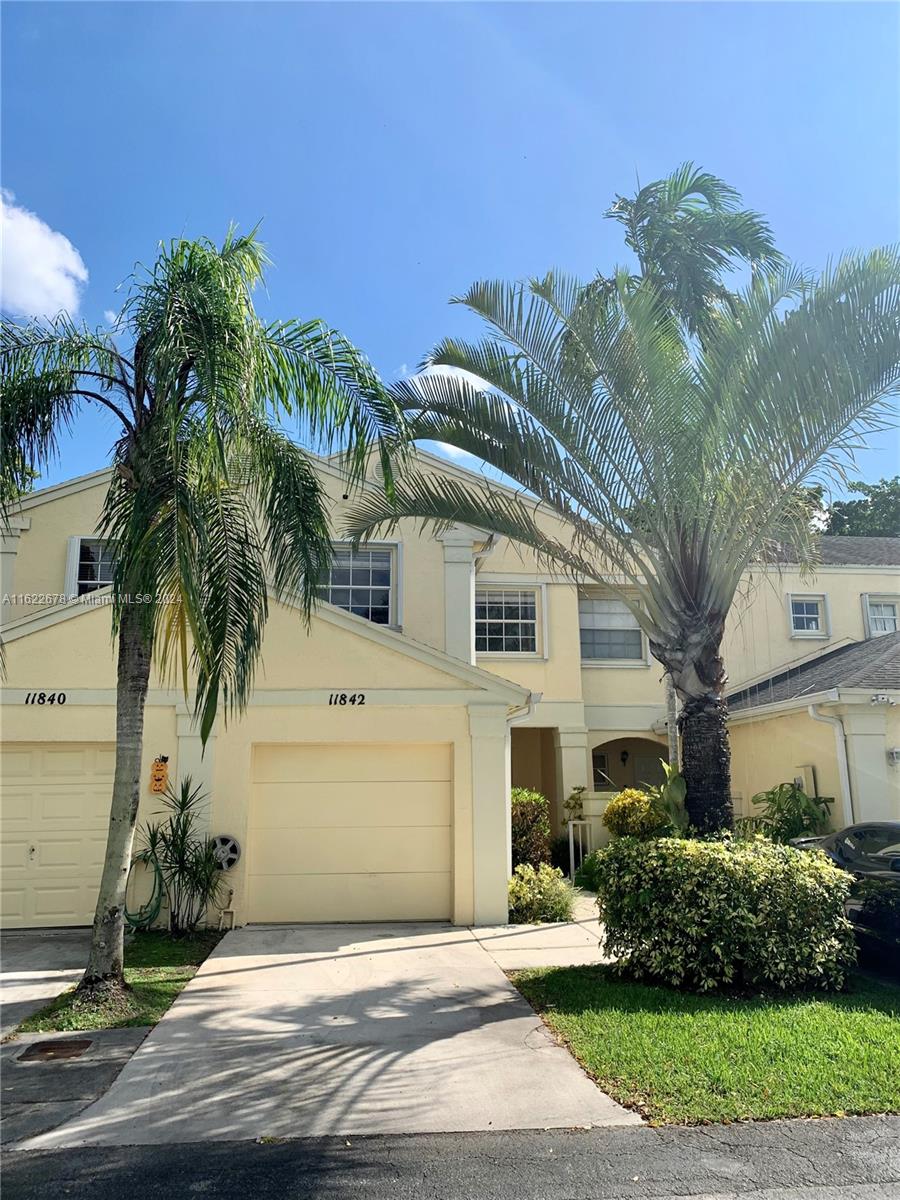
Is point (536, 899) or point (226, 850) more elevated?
point (226, 850)

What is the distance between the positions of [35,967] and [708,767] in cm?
713

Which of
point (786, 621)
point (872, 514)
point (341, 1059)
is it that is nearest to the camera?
point (341, 1059)

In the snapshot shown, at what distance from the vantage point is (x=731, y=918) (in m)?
7.28

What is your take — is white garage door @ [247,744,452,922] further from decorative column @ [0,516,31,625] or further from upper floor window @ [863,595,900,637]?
upper floor window @ [863,595,900,637]

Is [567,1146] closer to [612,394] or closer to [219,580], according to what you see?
[219,580]

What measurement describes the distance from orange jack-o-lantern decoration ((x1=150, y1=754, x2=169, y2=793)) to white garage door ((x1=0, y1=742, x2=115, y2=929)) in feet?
1.99

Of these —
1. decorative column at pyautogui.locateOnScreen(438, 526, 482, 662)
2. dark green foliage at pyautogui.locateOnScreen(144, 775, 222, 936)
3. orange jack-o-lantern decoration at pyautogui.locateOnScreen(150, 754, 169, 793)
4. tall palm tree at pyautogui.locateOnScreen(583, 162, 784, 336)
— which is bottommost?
dark green foliage at pyautogui.locateOnScreen(144, 775, 222, 936)

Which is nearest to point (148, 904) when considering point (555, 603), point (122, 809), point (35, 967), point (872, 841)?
point (35, 967)

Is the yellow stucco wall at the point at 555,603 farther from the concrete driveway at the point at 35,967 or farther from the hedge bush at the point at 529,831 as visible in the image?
the concrete driveway at the point at 35,967

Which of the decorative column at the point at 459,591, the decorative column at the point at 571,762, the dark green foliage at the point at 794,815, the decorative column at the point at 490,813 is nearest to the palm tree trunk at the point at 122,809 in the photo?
the decorative column at the point at 490,813

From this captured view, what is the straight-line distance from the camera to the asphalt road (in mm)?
4102

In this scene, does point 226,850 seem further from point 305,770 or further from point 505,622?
point 505,622

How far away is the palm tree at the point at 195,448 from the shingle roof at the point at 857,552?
13612 millimetres

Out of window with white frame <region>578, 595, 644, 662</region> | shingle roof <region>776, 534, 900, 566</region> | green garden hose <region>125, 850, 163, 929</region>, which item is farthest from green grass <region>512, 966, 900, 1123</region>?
shingle roof <region>776, 534, 900, 566</region>
